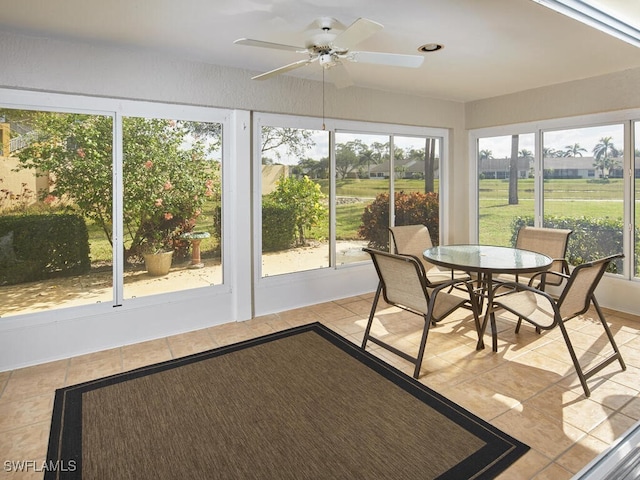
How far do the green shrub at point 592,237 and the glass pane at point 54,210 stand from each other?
5.01 metres

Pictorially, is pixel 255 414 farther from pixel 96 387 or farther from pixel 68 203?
pixel 68 203

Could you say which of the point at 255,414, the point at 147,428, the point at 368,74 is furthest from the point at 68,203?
the point at 368,74

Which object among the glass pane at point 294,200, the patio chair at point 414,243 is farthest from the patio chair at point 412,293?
the glass pane at point 294,200

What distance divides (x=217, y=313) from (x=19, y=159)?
213cm

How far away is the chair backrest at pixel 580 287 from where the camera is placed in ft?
8.31

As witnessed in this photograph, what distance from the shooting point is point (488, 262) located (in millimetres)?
3189

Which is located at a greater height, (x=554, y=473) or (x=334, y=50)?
(x=334, y=50)

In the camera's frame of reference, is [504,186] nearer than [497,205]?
Yes

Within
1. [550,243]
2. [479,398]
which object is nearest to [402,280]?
[479,398]

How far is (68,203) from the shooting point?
3262mm

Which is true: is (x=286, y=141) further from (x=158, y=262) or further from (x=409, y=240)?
(x=158, y=262)

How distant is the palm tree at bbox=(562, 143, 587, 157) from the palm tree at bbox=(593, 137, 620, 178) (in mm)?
144

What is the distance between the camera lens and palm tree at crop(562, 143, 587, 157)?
4.50m

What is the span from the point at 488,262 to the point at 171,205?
294 centimetres
